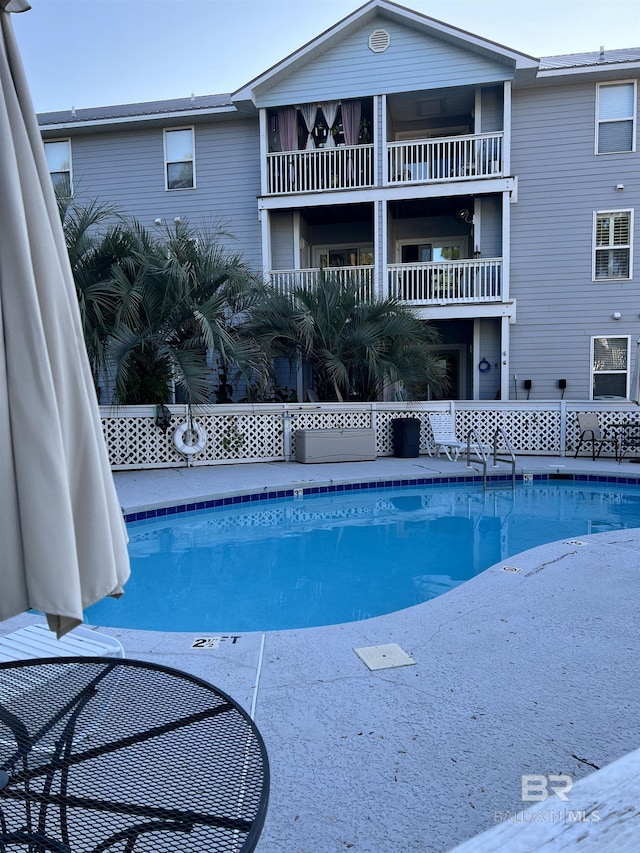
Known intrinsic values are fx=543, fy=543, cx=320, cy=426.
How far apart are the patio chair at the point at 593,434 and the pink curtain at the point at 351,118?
26.0 ft

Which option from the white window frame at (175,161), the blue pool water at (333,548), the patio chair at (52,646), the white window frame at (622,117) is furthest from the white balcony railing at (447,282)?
the patio chair at (52,646)

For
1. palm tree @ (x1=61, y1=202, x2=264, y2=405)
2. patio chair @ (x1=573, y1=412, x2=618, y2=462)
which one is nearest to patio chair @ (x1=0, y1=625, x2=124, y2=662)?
palm tree @ (x1=61, y1=202, x2=264, y2=405)

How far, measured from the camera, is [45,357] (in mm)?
1193

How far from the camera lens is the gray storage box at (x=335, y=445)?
10.2m

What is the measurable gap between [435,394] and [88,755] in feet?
42.8

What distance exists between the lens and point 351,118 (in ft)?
40.5

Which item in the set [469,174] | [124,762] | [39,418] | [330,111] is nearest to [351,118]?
[330,111]

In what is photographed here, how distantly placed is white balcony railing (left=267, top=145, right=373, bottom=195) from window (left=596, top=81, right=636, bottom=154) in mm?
5017

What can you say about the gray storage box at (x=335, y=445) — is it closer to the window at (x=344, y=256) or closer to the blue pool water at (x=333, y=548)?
the blue pool water at (x=333, y=548)

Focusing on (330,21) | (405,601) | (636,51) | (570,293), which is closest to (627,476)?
(570,293)

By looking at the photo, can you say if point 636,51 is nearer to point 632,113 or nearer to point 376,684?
point 632,113

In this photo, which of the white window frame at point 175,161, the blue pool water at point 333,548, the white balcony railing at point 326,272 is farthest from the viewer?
the white window frame at point 175,161

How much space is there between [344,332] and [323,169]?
4498 millimetres

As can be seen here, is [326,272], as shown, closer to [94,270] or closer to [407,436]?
[407,436]
